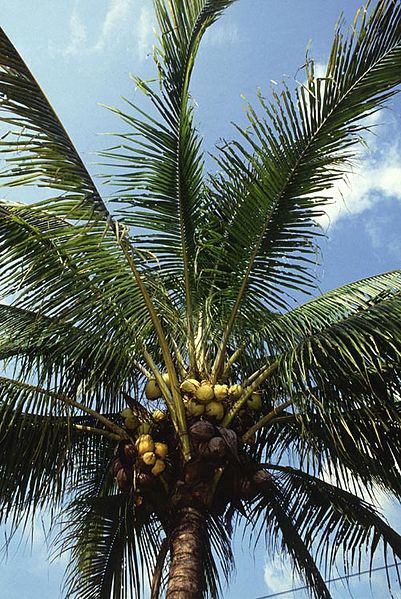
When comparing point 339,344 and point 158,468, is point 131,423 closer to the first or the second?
point 158,468

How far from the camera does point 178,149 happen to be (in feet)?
18.9

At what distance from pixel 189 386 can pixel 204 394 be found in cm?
14

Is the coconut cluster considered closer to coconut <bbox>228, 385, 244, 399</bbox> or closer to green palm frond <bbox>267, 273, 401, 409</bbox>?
coconut <bbox>228, 385, 244, 399</bbox>

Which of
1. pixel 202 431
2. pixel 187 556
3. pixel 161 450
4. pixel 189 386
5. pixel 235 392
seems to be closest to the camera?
pixel 187 556

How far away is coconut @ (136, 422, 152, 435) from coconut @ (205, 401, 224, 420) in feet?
Answer: 1.50

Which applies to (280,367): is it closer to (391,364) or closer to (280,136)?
(391,364)

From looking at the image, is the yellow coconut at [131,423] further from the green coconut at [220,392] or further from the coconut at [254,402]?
the coconut at [254,402]

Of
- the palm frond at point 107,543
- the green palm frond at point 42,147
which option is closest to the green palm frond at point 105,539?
the palm frond at point 107,543

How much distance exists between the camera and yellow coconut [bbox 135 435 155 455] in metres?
4.99

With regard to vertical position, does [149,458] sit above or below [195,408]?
below

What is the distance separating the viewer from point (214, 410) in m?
5.03

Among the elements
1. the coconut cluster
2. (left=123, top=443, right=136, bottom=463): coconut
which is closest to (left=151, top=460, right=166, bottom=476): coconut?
the coconut cluster

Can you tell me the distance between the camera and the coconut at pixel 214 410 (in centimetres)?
503

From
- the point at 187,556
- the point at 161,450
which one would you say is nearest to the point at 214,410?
the point at 161,450
